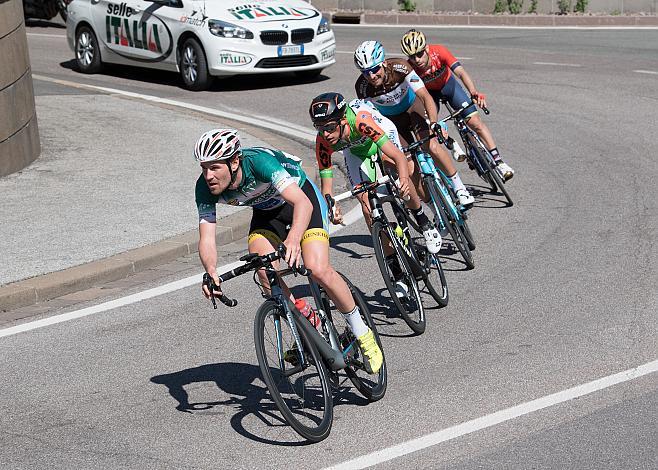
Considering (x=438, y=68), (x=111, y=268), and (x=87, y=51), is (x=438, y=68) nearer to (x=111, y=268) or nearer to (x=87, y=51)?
(x=111, y=268)

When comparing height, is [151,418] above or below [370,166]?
below

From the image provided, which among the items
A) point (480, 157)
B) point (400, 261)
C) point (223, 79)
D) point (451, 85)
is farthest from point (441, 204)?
point (223, 79)

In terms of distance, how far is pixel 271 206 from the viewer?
706cm

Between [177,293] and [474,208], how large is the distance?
390 centimetres

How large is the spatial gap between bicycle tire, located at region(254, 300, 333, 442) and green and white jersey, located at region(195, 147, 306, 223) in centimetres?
66

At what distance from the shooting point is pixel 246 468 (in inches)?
241

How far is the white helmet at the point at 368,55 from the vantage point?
961 centimetres

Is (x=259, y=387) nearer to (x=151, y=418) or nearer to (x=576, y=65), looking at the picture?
(x=151, y=418)

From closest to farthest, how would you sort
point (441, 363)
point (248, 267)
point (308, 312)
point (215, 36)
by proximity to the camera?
point (248, 267)
point (308, 312)
point (441, 363)
point (215, 36)

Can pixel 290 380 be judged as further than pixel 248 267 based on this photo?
Yes

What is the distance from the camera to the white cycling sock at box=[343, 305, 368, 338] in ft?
23.2

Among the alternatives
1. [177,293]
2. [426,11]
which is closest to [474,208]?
[177,293]

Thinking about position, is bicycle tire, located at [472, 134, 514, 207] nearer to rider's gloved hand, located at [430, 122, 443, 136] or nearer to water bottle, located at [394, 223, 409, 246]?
rider's gloved hand, located at [430, 122, 443, 136]

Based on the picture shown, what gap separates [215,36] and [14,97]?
6.00 meters
